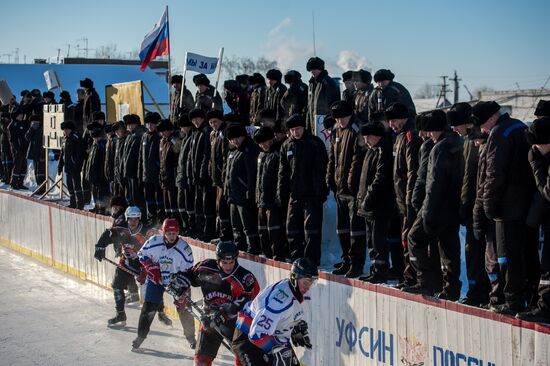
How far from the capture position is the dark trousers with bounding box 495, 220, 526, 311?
7.89 meters

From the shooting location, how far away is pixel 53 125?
72.5ft

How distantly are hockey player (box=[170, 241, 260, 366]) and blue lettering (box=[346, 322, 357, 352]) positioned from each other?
1261 millimetres

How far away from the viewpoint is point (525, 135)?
25.3 feet

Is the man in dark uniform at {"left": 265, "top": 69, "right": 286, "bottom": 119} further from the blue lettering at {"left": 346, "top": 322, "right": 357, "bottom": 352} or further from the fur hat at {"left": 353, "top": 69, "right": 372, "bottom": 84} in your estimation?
the blue lettering at {"left": 346, "top": 322, "right": 357, "bottom": 352}

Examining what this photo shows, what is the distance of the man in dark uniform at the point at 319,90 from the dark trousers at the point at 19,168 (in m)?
14.0

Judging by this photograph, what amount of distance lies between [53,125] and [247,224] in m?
11.1

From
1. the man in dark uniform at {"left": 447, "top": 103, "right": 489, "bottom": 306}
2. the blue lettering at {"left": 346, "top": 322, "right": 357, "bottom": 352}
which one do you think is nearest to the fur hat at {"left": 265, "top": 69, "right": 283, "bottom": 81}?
the blue lettering at {"left": 346, "top": 322, "right": 357, "bottom": 352}

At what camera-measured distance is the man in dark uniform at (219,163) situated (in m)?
13.5

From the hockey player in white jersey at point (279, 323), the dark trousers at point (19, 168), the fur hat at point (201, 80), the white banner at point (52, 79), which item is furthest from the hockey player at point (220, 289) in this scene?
the white banner at point (52, 79)

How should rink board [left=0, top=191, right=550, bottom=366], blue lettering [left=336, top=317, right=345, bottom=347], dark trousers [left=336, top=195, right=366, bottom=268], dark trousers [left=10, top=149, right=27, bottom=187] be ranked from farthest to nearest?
dark trousers [left=10, top=149, right=27, bottom=187] → dark trousers [left=336, top=195, right=366, bottom=268] → blue lettering [left=336, top=317, right=345, bottom=347] → rink board [left=0, top=191, right=550, bottom=366]

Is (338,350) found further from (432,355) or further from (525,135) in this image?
(525,135)

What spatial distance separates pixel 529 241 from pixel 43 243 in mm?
15921

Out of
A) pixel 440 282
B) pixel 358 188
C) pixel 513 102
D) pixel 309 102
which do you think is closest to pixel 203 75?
pixel 309 102

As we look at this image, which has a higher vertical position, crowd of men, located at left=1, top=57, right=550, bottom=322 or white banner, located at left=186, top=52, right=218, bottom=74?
white banner, located at left=186, top=52, right=218, bottom=74
